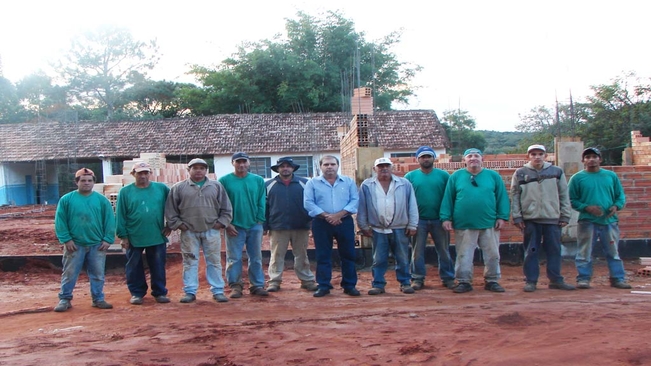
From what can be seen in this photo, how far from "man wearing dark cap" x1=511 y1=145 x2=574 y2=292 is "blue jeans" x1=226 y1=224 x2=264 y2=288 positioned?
10.3 feet

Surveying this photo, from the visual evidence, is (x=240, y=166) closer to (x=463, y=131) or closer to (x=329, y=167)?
(x=329, y=167)

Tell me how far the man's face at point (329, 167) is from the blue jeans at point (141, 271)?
2.10 metres

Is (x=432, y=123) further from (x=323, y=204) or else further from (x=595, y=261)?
(x=323, y=204)

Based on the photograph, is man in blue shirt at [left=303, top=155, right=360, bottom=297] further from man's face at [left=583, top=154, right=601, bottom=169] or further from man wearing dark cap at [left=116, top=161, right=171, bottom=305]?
man's face at [left=583, top=154, right=601, bottom=169]

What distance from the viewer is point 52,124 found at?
29375 mm

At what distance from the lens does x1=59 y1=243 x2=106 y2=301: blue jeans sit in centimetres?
651

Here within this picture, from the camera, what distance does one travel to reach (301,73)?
31.5 metres

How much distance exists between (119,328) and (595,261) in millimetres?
6797

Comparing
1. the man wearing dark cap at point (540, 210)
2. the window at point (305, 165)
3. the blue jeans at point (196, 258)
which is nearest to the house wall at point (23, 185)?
the window at point (305, 165)

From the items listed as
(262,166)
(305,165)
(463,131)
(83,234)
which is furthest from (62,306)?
(463,131)

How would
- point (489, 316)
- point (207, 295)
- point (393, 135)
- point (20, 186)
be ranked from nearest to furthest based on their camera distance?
1. point (489, 316)
2. point (207, 295)
3. point (393, 135)
4. point (20, 186)

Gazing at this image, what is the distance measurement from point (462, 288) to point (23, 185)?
27546mm

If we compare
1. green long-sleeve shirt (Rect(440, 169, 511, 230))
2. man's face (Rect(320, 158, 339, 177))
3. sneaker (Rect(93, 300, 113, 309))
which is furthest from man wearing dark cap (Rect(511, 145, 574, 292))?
sneaker (Rect(93, 300, 113, 309))

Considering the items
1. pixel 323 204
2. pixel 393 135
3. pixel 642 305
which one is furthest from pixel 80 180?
pixel 393 135
